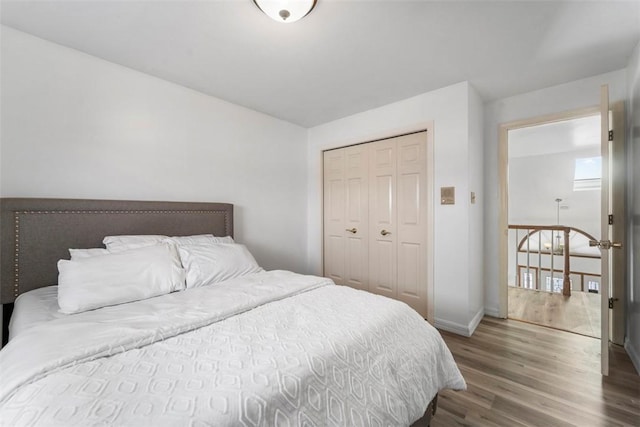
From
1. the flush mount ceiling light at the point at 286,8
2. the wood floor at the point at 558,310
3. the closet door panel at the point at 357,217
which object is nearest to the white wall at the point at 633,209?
the wood floor at the point at 558,310

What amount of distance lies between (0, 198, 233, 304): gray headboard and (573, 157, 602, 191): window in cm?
713

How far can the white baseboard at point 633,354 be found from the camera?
188 cm

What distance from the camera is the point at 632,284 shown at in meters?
2.07

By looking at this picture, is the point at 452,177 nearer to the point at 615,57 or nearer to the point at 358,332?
the point at 615,57

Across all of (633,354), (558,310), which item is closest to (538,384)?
(633,354)

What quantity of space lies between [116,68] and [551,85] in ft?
13.1

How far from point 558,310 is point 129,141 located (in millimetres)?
4816

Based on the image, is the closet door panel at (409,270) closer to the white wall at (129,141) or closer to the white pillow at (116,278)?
the white wall at (129,141)

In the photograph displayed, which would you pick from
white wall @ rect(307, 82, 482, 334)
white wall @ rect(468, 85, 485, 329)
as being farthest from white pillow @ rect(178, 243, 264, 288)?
white wall @ rect(468, 85, 485, 329)

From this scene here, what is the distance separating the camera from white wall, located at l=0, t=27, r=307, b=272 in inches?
70.7

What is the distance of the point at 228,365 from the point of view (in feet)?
2.89

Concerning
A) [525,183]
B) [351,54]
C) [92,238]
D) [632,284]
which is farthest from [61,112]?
[525,183]

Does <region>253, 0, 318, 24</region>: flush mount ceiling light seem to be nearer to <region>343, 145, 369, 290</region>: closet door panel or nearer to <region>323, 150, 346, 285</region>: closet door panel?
<region>343, 145, 369, 290</region>: closet door panel

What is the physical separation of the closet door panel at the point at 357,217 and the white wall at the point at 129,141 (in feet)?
2.85
